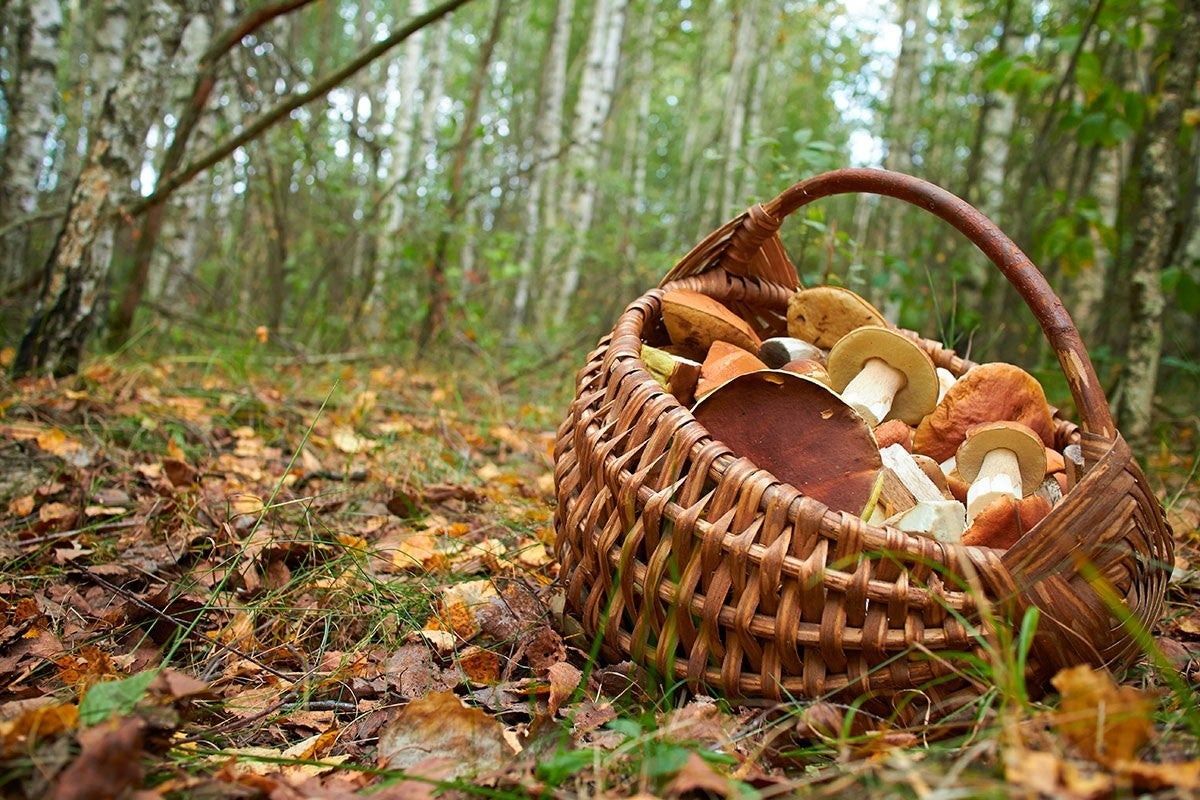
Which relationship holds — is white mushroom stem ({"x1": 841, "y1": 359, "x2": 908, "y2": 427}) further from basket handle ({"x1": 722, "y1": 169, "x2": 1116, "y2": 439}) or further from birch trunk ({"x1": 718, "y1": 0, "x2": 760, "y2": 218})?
birch trunk ({"x1": 718, "y1": 0, "x2": 760, "y2": 218})

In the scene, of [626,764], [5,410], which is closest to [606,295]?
[5,410]

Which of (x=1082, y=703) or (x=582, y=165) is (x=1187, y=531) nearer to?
(x=1082, y=703)

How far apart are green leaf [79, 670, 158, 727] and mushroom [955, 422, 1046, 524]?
4.57 feet

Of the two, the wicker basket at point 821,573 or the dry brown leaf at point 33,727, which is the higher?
the wicker basket at point 821,573

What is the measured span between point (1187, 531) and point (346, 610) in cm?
217

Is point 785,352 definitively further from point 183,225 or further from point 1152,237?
point 183,225

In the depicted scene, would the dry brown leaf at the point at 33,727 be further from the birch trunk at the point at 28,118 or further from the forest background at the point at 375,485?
the birch trunk at the point at 28,118

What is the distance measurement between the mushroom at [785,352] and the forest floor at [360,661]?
2.37 ft

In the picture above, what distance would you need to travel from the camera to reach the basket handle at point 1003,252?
1322mm

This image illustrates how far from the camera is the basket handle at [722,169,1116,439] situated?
132cm

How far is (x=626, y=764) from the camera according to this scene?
1.03 meters

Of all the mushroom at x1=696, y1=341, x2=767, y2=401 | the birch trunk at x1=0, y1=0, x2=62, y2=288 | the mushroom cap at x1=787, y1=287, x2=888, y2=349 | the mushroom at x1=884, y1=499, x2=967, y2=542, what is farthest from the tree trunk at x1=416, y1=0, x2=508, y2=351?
the mushroom at x1=884, y1=499, x2=967, y2=542

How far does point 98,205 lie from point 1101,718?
11.5 feet

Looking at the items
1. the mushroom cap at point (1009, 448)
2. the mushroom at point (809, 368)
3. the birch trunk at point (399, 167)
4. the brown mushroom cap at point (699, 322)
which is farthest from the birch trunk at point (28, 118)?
the mushroom cap at point (1009, 448)
